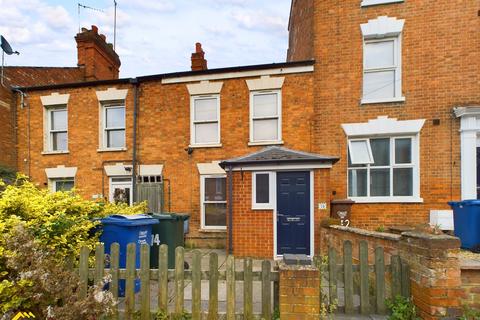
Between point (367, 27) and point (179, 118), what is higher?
point (367, 27)

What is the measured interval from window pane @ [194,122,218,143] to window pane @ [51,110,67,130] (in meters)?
5.18

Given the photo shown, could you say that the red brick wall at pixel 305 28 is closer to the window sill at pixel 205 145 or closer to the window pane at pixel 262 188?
the window sill at pixel 205 145

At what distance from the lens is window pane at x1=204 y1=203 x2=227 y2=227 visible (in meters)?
9.08

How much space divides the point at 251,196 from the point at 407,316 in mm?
4244

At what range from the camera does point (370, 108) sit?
8.34 meters

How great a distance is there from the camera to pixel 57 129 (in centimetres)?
1043

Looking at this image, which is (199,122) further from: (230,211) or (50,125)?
(50,125)

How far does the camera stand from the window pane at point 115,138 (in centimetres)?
1001

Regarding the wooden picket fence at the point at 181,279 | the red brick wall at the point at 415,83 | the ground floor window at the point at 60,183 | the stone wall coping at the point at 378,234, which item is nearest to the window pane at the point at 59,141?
the ground floor window at the point at 60,183

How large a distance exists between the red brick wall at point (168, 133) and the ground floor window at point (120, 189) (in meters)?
0.26

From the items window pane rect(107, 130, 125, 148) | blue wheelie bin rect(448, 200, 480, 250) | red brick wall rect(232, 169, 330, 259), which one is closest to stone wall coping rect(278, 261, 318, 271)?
red brick wall rect(232, 169, 330, 259)

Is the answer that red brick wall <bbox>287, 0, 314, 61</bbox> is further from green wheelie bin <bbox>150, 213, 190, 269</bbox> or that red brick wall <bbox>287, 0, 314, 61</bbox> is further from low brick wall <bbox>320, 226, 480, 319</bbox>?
low brick wall <bbox>320, 226, 480, 319</bbox>

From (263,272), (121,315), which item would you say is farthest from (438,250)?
(121,315)

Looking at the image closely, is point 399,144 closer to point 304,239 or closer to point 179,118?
point 304,239
